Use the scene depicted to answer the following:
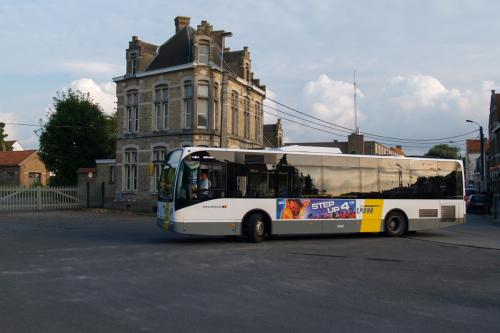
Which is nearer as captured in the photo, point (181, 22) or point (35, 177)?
point (181, 22)

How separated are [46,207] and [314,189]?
23.0 metres

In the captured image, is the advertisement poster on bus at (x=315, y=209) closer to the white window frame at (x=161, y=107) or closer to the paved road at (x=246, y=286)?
the paved road at (x=246, y=286)

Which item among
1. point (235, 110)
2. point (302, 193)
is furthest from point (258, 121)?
point (302, 193)

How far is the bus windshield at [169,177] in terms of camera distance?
49.8 ft

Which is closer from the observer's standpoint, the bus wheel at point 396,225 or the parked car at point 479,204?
the bus wheel at point 396,225

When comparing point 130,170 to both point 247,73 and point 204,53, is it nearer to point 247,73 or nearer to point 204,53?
point 204,53

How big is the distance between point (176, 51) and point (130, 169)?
8849mm

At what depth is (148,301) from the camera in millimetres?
7609

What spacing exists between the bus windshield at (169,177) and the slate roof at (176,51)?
17638 mm

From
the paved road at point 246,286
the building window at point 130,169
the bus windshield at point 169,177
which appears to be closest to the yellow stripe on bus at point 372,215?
the paved road at point 246,286

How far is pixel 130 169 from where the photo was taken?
3475 centimetres

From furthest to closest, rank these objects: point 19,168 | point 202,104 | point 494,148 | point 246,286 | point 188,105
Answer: point 19,168
point 494,148
point 188,105
point 202,104
point 246,286

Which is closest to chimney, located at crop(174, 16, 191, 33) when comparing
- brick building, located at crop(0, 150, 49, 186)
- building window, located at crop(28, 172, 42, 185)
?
brick building, located at crop(0, 150, 49, 186)

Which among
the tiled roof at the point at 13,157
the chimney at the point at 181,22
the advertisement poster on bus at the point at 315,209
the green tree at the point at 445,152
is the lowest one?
the advertisement poster on bus at the point at 315,209
